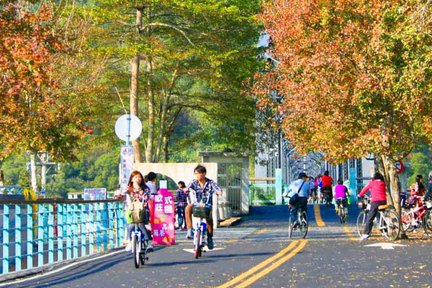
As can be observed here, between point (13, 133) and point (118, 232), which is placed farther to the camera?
point (13, 133)

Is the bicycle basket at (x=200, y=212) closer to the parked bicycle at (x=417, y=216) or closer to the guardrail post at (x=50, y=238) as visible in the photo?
the guardrail post at (x=50, y=238)

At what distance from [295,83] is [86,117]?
25.8ft

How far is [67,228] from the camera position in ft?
77.6

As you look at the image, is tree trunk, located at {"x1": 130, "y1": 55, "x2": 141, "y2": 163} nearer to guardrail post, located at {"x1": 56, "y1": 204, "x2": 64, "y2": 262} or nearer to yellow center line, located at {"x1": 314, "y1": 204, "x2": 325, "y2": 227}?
yellow center line, located at {"x1": 314, "y1": 204, "x2": 325, "y2": 227}

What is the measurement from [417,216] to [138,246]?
1327 centimetres

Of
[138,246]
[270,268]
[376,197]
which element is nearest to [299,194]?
[376,197]

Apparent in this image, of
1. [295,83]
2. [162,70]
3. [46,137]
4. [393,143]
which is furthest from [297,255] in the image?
[162,70]

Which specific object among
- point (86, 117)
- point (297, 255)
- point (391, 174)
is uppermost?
point (86, 117)

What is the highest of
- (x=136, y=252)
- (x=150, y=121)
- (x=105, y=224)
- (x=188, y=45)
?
(x=188, y=45)

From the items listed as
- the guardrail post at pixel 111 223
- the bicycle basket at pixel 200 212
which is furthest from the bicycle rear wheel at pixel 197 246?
the guardrail post at pixel 111 223

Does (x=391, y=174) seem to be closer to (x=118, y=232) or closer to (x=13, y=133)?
(x=118, y=232)

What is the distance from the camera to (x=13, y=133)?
32.5 meters

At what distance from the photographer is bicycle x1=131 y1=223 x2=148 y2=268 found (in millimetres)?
20109

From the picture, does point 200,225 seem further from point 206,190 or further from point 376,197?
point 376,197
